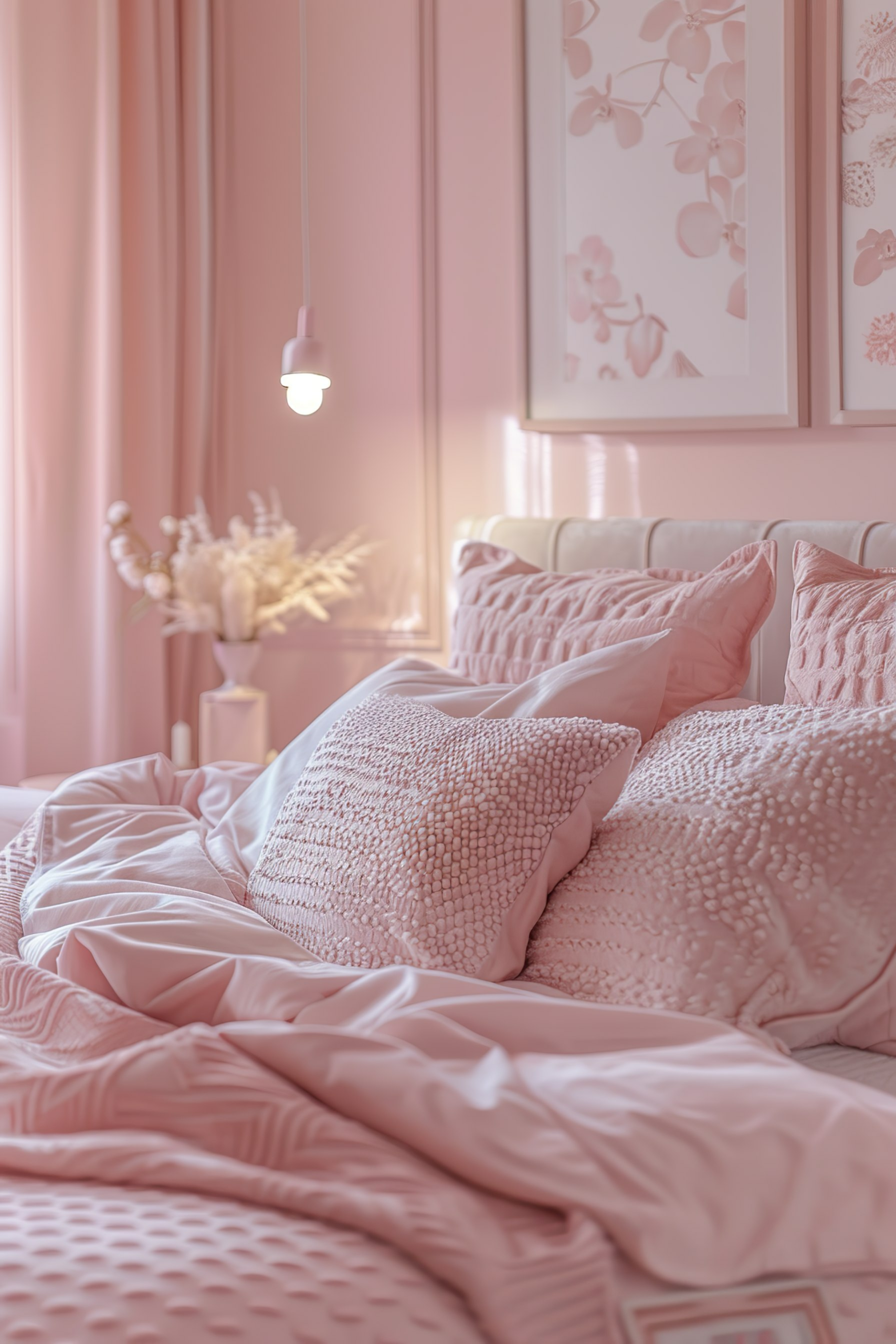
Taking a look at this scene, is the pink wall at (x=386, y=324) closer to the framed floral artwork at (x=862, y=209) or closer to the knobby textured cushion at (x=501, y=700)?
the framed floral artwork at (x=862, y=209)

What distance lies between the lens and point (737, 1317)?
780 mm

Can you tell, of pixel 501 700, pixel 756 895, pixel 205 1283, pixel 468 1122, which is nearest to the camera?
pixel 205 1283

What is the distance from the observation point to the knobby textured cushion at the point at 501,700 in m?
1.50

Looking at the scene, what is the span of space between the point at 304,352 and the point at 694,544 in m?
0.80

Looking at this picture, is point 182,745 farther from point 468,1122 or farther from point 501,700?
point 468,1122

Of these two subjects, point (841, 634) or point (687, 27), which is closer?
point (841, 634)

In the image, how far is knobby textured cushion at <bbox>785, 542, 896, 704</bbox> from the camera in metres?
1.49

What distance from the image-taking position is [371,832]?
1317 millimetres

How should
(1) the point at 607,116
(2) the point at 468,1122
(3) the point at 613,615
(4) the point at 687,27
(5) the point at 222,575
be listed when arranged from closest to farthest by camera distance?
1. (2) the point at 468,1122
2. (3) the point at 613,615
3. (4) the point at 687,27
4. (1) the point at 607,116
5. (5) the point at 222,575

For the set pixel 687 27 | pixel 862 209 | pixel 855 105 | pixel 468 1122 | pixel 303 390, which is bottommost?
pixel 468 1122

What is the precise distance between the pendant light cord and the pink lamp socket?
2.11 feet

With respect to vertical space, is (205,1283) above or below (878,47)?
below

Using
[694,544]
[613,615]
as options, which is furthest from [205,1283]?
[694,544]

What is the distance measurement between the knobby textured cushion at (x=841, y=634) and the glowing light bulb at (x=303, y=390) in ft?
3.22
